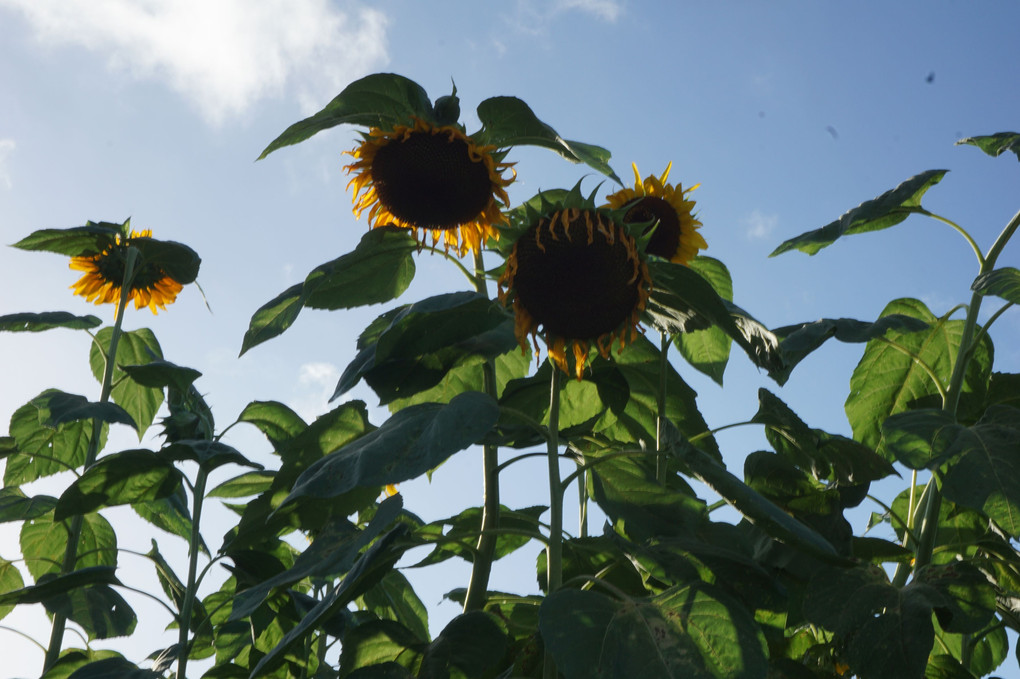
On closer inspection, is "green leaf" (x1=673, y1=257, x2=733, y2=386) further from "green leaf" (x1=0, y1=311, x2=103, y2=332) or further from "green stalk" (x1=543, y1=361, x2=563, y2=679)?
"green leaf" (x1=0, y1=311, x2=103, y2=332)

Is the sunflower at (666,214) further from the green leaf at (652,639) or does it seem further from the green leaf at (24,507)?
the green leaf at (24,507)

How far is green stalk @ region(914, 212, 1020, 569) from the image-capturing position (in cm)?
217

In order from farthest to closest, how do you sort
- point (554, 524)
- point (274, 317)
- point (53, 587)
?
point (274, 317) < point (53, 587) < point (554, 524)

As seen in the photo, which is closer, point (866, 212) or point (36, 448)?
point (866, 212)

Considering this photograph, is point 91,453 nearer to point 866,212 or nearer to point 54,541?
point 54,541

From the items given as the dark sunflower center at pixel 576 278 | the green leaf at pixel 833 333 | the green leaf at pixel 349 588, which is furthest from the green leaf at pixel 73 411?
the green leaf at pixel 833 333

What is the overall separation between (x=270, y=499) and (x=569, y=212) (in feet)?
3.00

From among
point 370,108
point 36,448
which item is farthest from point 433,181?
point 36,448

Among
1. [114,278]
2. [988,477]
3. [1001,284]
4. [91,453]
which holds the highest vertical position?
[114,278]

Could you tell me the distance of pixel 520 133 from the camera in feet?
8.02

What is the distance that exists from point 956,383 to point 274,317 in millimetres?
1669

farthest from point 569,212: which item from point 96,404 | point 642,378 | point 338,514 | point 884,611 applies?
point 96,404

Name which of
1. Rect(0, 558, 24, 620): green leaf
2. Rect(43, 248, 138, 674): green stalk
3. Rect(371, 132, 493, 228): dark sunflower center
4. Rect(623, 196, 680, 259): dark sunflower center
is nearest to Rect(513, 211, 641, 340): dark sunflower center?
Rect(371, 132, 493, 228): dark sunflower center

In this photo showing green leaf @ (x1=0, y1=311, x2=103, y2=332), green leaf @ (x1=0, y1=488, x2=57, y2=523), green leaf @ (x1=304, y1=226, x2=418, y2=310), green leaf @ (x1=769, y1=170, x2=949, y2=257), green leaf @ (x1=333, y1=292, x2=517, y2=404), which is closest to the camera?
green leaf @ (x1=333, y1=292, x2=517, y2=404)
